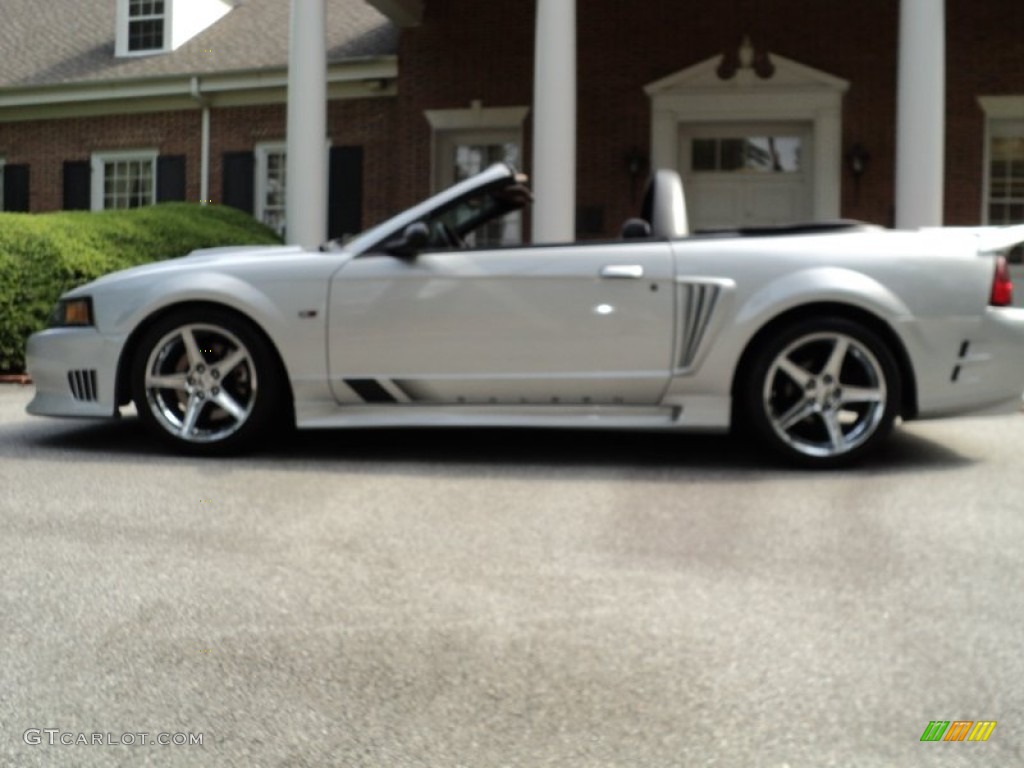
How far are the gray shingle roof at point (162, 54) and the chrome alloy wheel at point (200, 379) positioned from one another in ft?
43.9

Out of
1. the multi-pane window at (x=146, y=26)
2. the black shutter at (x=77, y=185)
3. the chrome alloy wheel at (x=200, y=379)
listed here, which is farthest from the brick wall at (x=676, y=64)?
the chrome alloy wheel at (x=200, y=379)

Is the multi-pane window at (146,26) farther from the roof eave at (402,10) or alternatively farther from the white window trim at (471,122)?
the white window trim at (471,122)

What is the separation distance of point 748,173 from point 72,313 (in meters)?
Result: 11.9

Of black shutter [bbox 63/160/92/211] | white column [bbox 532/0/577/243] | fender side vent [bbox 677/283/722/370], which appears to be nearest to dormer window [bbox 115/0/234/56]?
black shutter [bbox 63/160/92/211]

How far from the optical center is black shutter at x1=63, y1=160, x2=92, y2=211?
20.8 metres

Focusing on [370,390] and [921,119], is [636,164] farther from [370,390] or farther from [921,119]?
[370,390]

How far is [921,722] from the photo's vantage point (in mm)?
2578

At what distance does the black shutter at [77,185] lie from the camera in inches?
819

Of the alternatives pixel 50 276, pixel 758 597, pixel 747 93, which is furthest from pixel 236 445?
pixel 747 93

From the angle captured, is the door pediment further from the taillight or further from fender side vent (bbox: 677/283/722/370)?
fender side vent (bbox: 677/283/722/370)

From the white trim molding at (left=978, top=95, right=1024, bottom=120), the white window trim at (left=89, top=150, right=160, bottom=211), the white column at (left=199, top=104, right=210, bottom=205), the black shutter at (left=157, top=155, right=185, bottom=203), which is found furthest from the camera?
the white window trim at (left=89, top=150, right=160, bottom=211)

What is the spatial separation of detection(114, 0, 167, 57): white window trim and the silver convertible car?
1669 centimetres

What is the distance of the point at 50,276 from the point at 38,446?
4.79 m

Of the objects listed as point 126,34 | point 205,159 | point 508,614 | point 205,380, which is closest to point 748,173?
point 205,159
